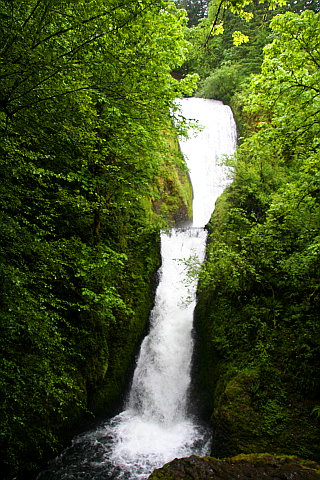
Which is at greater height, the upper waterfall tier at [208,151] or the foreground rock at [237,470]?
the upper waterfall tier at [208,151]

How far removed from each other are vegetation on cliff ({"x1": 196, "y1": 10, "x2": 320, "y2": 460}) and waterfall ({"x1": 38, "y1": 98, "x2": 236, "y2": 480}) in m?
0.74

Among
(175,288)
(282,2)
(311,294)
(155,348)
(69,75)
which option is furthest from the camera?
(175,288)

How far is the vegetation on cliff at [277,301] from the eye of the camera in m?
4.63

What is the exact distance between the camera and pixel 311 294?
6.18 m

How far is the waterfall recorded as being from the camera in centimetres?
560

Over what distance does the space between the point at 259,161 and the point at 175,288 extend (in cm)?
495

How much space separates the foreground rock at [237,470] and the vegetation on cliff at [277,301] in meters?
1.73

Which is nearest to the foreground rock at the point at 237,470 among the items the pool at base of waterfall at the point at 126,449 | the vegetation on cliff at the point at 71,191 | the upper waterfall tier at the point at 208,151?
the vegetation on cliff at the point at 71,191

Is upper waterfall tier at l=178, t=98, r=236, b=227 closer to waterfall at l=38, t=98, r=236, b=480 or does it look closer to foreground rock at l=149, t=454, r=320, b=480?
waterfall at l=38, t=98, r=236, b=480

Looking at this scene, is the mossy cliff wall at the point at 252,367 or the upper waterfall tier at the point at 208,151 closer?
the mossy cliff wall at the point at 252,367

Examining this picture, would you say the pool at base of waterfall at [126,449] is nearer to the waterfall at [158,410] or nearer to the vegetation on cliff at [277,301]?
the waterfall at [158,410]

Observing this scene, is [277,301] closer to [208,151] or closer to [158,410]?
[158,410]

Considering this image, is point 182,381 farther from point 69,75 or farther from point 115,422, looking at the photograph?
point 69,75

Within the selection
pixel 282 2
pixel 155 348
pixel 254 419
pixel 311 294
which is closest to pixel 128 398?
pixel 155 348
